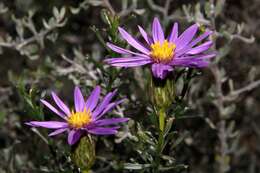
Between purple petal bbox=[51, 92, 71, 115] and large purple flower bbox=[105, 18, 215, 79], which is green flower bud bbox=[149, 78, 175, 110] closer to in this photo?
large purple flower bbox=[105, 18, 215, 79]

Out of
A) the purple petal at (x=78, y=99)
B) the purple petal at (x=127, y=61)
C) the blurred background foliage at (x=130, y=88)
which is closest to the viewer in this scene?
the purple petal at (x=127, y=61)

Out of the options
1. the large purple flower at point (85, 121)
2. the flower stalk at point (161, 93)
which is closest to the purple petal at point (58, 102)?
the large purple flower at point (85, 121)

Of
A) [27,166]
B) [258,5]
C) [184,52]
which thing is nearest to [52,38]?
[27,166]

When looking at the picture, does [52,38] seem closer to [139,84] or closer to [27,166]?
[139,84]

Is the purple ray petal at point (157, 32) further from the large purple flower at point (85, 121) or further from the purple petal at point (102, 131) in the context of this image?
the purple petal at point (102, 131)

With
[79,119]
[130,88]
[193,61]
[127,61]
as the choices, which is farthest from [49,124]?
[130,88]

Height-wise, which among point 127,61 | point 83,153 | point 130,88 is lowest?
point 83,153

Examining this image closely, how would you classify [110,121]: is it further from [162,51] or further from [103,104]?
[162,51]
